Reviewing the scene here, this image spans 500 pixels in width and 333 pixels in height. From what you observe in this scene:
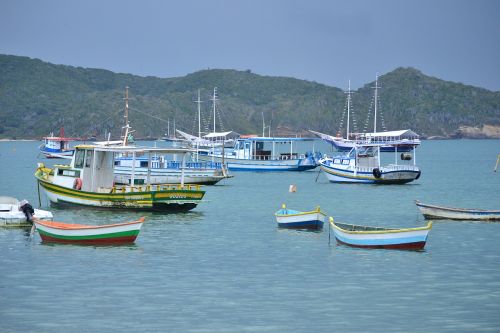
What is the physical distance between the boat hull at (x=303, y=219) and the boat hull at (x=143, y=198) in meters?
7.68

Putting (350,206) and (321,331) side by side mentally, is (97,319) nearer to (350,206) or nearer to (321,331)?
(321,331)

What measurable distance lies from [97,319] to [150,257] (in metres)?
10.7

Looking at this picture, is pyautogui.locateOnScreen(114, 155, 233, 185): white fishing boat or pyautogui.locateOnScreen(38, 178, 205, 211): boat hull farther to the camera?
pyautogui.locateOnScreen(114, 155, 233, 185): white fishing boat

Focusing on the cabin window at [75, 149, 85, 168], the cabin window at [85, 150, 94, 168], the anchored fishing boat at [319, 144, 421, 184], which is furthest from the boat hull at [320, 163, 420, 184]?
the cabin window at [75, 149, 85, 168]

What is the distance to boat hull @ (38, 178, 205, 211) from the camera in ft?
169

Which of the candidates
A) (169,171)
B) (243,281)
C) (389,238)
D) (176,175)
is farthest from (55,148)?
(243,281)

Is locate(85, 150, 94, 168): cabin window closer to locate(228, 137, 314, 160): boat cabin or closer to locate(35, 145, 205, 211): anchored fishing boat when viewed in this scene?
locate(35, 145, 205, 211): anchored fishing boat

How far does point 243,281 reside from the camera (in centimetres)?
3303

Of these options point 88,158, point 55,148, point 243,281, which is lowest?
point 243,281

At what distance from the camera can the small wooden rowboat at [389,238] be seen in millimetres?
38062

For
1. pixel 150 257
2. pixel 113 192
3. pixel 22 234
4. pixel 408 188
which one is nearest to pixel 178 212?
pixel 113 192

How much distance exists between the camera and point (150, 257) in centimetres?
3766

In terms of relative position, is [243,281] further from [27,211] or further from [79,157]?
[79,157]

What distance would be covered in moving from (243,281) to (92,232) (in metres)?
8.77
